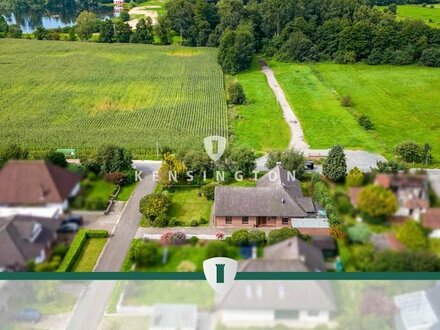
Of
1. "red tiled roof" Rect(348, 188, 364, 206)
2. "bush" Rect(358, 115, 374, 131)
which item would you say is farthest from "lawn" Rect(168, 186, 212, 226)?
"bush" Rect(358, 115, 374, 131)

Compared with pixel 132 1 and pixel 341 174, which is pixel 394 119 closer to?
pixel 341 174

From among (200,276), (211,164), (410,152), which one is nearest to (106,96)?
(211,164)

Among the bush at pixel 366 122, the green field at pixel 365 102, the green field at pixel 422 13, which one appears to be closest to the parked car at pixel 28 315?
the green field at pixel 365 102

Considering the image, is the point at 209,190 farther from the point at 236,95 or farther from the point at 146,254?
the point at 236,95

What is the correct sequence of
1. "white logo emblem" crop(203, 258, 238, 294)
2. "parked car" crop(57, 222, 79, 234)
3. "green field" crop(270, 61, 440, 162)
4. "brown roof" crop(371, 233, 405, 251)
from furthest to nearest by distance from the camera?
"green field" crop(270, 61, 440, 162)
"brown roof" crop(371, 233, 405, 251)
"parked car" crop(57, 222, 79, 234)
"white logo emblem" crop(203, 258, 238, 294)

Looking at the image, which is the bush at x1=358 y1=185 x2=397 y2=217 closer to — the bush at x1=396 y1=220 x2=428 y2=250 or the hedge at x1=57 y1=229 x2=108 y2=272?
the bush at x1=396 y1=220 x2=428 y2=250

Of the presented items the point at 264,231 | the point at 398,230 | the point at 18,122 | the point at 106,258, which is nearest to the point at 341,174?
the point at 264,231
